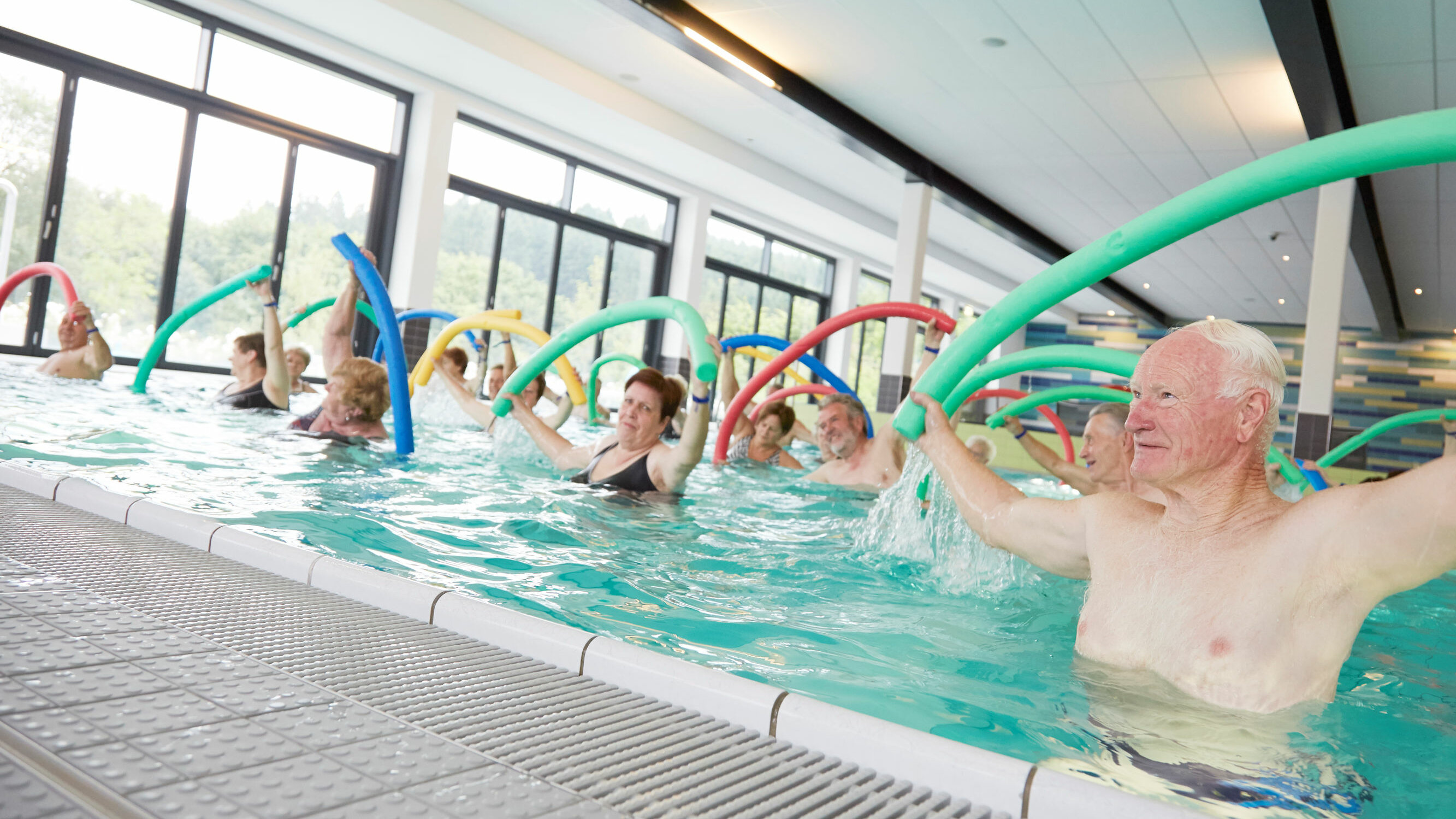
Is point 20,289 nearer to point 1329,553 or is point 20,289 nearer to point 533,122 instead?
point 533,122

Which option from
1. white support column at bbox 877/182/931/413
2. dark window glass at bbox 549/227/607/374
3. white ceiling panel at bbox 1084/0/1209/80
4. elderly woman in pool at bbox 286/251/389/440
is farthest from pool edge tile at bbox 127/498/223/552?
dark window glass at bbox 549/227/607/374

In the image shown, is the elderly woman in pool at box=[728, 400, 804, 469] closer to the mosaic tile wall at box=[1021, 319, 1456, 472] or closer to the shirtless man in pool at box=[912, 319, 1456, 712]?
the shirtless man in pool at box=[912, 319, 1456, 712]

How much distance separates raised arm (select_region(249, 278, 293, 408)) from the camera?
5402 millimetres

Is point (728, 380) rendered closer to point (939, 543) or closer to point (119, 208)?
point (939, 543)

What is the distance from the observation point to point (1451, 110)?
1.80 m

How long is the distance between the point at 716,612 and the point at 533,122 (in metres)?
10.6

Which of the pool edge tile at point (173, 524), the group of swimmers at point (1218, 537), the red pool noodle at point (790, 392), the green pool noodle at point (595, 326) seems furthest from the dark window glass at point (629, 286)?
the group of swimmers at point (1218, 537)

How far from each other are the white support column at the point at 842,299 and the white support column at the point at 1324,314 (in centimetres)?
1054

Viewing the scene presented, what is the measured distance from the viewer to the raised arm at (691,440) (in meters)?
4.03

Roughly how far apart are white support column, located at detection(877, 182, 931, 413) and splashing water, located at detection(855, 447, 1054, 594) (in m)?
7.44

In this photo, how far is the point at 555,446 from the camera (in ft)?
16.5

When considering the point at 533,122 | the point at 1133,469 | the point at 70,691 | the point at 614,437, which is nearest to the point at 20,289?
the point at 533,122

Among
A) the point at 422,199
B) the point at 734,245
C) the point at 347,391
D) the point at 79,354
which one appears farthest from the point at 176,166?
the point at 734,245

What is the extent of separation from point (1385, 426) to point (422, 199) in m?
10.5
